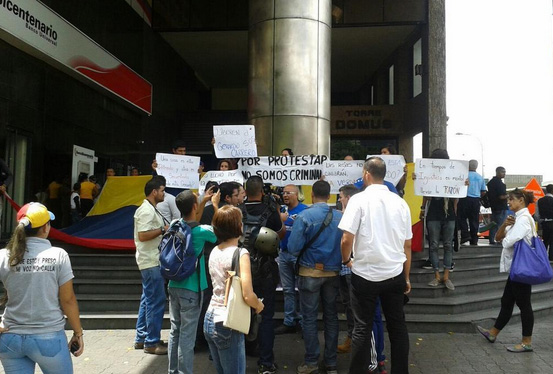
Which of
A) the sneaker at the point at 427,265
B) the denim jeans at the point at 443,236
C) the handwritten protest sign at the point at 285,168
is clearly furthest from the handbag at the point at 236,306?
the sneaker at the point at 427,265

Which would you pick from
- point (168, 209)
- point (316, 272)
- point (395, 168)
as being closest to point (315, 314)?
point (316, 272)

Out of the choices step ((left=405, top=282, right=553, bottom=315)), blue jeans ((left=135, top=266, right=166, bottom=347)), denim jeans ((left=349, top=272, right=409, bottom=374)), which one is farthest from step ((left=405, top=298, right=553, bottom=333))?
blue jeans ((left=135, top=266, right=166, bottom=347))

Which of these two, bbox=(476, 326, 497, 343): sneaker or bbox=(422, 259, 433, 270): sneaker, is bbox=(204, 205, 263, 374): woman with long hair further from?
bbox=(422, 259, 433, 270): sneaker

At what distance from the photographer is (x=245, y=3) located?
1950 centimetres

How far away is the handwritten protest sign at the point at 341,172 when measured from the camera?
7.59m

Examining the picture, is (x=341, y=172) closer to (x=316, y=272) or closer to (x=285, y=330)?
(x=285, y=330)

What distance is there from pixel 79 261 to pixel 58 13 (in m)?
7.36

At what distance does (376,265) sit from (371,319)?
0.46 metres

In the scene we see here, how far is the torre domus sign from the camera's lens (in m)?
22.1

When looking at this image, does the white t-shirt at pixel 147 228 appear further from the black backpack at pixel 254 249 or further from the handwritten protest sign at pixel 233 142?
the handwritten protest sign at pixel 233 142

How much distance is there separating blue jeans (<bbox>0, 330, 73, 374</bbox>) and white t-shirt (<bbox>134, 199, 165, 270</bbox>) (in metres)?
2.52

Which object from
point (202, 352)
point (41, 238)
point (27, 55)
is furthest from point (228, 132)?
point (27, 55)

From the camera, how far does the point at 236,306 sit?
3.46 meters

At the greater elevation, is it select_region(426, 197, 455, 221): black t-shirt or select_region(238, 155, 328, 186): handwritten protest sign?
select_region(238, 155, 328, 186): handwritten protest sign
